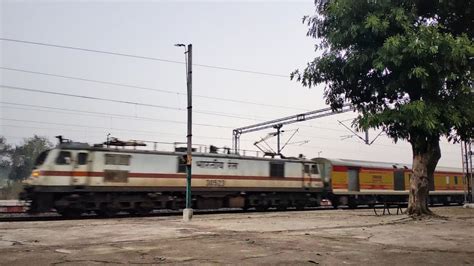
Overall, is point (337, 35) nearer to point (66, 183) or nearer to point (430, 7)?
point (430, 7)

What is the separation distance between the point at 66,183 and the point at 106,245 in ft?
33.6

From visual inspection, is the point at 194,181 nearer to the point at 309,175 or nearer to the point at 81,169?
the point at 81,169

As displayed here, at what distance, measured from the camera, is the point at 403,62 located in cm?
1614

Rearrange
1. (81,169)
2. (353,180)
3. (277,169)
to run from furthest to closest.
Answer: (353,180) < (277,169) < (81,169)

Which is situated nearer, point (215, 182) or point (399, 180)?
point (215, 182)

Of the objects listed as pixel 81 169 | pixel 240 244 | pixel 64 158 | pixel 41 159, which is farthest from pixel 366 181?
pixel 240 244

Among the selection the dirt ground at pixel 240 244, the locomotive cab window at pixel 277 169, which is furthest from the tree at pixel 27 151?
the dirt ground at pixel 240 244

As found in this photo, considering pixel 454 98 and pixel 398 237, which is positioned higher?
pixel 454 98

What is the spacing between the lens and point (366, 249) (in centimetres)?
985

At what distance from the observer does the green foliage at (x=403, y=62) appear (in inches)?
611

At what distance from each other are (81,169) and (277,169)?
11.6 metres

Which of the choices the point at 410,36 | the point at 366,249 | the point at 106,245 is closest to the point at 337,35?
the point at 410,36

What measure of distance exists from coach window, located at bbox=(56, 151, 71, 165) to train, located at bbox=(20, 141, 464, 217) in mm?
41

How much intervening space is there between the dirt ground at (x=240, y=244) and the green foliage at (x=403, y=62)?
163 inches
